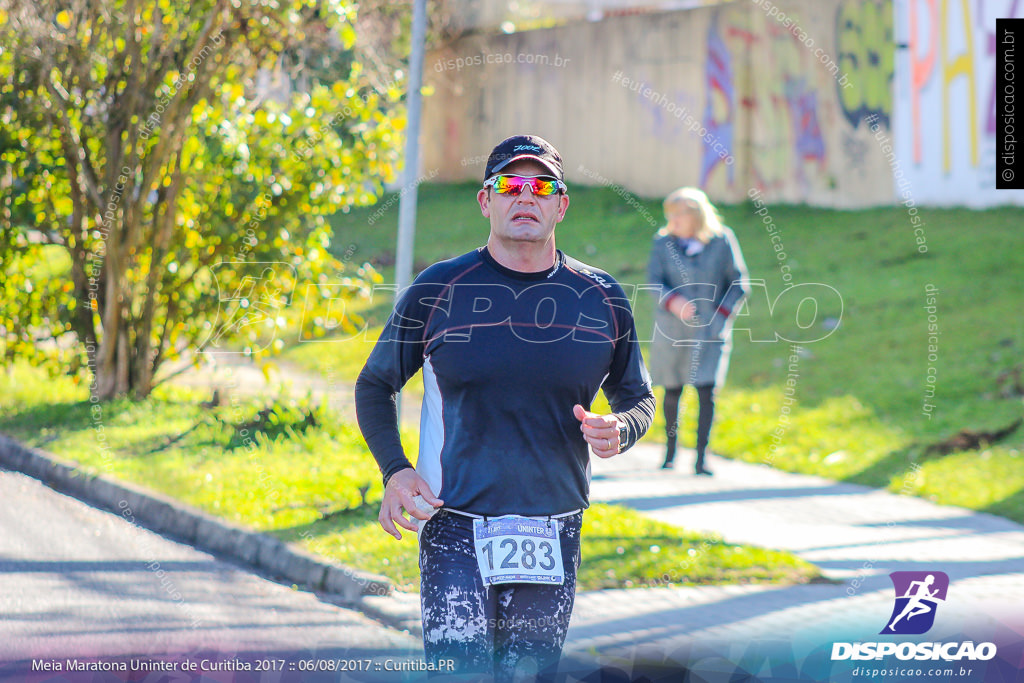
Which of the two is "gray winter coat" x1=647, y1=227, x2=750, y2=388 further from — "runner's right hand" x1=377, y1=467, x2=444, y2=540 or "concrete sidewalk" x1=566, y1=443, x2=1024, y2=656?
"runner's right hand" x1=377, y1=467, x2=444, y2=540

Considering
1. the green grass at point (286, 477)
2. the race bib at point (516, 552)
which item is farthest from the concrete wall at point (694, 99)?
the race bib at point (516, 552)

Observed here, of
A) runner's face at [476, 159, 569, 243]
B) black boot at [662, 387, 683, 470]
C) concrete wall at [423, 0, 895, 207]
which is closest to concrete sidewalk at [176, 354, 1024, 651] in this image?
black boot at [662, 387, 683, 470]

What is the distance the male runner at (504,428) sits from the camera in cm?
352

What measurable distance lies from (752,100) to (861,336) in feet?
24.8

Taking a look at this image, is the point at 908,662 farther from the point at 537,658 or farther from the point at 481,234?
the point at 481,234

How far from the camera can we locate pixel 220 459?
9.14 m

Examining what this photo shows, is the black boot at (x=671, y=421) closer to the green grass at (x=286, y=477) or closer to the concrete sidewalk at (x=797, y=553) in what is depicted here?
the concrete sidewalk at (x=797, y=553)

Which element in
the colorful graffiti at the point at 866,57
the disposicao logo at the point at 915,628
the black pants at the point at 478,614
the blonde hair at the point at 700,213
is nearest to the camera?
the black pants at the point at 478,614

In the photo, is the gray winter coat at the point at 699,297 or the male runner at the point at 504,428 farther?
the gray winter coat at the point at 699,297

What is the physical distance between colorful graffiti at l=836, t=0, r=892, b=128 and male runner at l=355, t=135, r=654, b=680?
15.2 meters

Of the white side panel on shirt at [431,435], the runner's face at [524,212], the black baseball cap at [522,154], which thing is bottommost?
the white side panel on shirt at [431,435]

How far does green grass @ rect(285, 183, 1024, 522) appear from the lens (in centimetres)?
999

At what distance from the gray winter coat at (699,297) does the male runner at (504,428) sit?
5443 millimetres

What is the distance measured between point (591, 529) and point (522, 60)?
15.7 m
